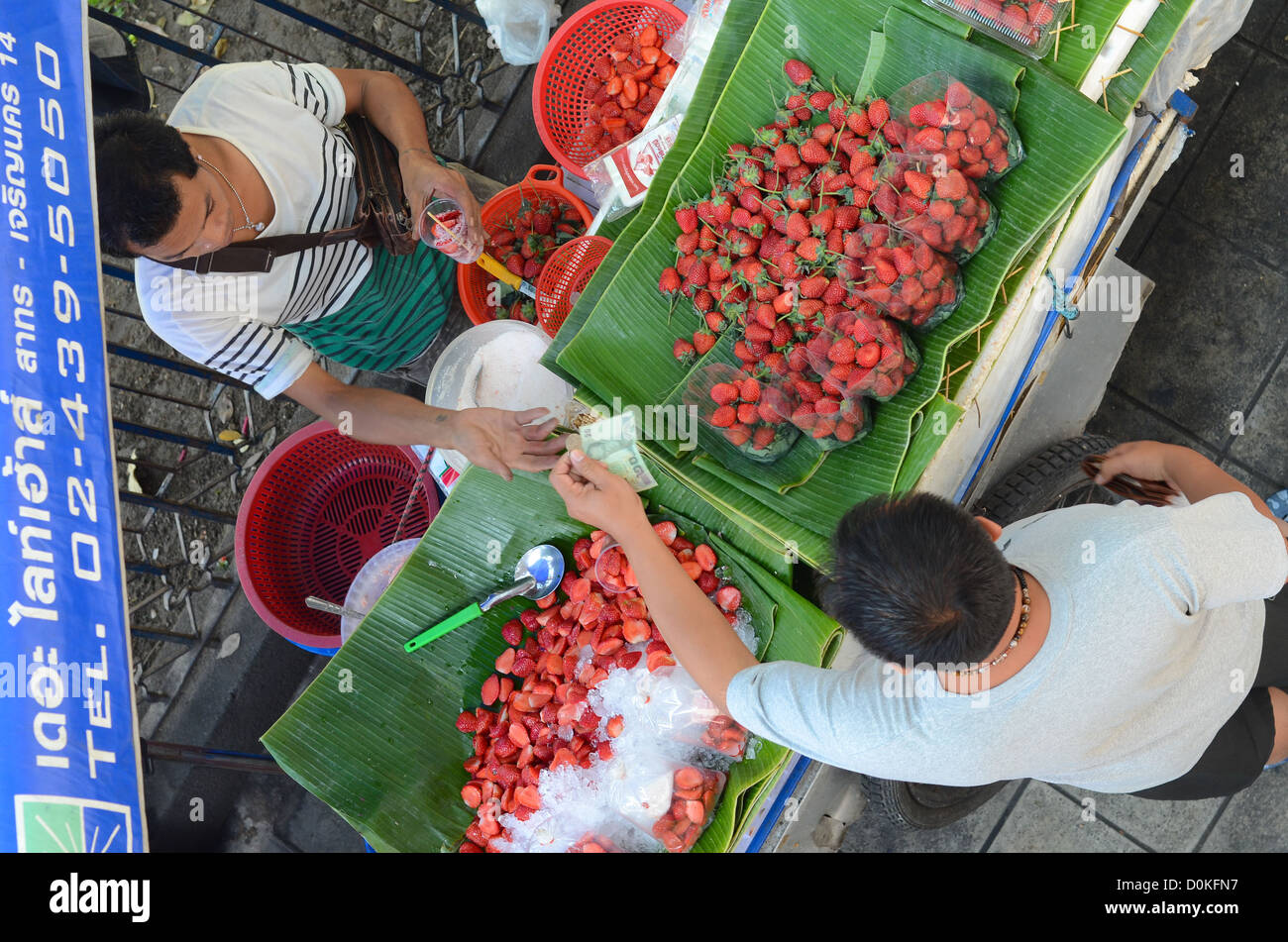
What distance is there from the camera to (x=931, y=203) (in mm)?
2076

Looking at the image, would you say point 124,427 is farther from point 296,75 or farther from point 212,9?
point 212,9

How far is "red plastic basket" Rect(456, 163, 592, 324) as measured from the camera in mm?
3070

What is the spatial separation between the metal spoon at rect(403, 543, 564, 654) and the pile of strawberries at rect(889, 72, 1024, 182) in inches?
54.6

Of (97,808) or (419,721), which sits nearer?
(97,808)

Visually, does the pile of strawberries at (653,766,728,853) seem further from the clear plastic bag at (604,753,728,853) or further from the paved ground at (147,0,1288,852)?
the paved ground at (147,0,1288,852)

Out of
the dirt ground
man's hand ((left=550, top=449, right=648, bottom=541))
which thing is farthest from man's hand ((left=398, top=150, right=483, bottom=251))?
the dirt ground

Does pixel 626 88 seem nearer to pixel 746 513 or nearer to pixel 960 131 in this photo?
pixel 960 131

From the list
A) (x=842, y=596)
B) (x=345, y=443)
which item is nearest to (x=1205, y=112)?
(x=842, y=596)

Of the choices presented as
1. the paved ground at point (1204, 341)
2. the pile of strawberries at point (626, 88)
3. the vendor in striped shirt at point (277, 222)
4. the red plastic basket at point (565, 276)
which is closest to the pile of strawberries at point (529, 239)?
the red plastic basket at point (565, 276)

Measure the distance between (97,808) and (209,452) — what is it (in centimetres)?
293

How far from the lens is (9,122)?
1.56 meters

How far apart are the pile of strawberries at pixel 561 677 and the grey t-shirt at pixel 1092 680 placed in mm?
560

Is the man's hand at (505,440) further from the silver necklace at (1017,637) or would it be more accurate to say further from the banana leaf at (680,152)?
the silver necklace at (1017,637)

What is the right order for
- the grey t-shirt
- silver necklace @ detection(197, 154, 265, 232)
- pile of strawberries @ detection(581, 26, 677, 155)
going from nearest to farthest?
1. the grey t-shirt
2. silver necklace @ detection(197, 154, 265, 232)
3. pile of strawberries @ detection(581, 26, 677, 155)
